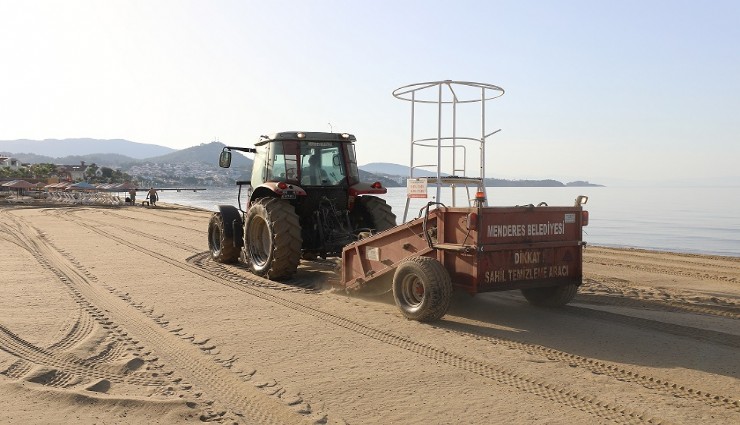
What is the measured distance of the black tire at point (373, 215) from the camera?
8984 mm

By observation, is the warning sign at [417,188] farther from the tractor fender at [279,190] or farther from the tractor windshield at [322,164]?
the tractor fender at [279,190]

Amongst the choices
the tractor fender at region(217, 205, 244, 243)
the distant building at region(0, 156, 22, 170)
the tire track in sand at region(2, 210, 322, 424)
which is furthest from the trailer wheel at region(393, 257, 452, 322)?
the distant building at region(0, 156, 22, 170)

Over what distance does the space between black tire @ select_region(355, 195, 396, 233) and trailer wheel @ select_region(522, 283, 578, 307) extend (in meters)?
2.56

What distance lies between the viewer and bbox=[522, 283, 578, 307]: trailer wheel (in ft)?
21.8

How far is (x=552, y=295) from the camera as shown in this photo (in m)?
6.76

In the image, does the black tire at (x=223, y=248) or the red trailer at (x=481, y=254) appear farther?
the black tire at (x=223, y=248)

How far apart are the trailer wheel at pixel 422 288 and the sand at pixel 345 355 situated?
0.53 ft

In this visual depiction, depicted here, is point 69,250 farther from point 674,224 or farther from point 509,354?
point 674,224

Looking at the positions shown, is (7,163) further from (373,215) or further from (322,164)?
(373,215)

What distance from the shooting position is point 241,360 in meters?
4.82

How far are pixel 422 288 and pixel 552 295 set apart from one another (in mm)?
1655

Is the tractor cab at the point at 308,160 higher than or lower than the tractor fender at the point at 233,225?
higher

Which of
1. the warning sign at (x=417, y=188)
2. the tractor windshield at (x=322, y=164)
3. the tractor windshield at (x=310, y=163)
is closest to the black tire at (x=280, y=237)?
the tractor windshield at (x=310, y=163)

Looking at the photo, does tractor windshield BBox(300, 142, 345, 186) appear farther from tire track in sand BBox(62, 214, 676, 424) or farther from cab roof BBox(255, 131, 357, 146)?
tire track in sand BBox(62, 214, 676, 424)
